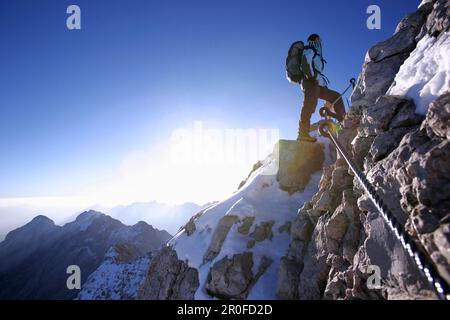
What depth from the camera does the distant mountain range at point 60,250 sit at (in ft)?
365

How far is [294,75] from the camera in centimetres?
1147

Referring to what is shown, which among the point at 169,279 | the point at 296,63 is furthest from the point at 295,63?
the point at 169,279

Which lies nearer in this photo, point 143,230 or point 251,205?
point 251,205

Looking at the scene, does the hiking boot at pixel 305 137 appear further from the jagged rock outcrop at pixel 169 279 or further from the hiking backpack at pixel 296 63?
the jagged rock outcrop at pixel 169 279

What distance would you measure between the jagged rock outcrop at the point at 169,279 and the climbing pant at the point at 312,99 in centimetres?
860

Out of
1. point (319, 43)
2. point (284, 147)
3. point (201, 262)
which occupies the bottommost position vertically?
point (201, 262)

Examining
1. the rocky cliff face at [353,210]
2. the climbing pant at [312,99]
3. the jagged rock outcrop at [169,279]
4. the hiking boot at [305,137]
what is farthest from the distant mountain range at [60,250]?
the climbing pant at [312,99]

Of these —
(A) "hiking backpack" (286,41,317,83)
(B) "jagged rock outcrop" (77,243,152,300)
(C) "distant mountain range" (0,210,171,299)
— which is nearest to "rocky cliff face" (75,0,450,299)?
(A) "hiking backpack" (286,41,317,83)

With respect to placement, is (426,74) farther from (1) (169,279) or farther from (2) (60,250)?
(2) (60,250)

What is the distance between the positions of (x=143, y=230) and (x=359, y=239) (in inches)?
5130

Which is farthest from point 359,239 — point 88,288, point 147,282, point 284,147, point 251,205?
point 88,288

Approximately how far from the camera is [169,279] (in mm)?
11445

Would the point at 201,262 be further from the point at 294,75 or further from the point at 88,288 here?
the point at 88,288

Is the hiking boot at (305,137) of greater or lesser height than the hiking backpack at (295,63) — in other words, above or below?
below
